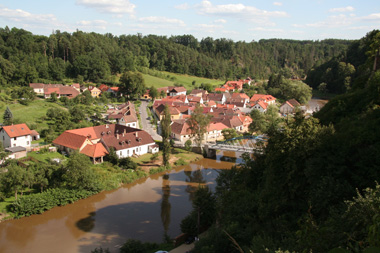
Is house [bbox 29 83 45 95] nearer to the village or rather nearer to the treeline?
A: the village

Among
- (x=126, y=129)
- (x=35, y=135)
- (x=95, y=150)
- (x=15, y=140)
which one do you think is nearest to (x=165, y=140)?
(x=95, y=150)

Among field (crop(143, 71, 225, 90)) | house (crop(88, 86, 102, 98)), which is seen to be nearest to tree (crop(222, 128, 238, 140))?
house (crop(88, 86, 102, 98))

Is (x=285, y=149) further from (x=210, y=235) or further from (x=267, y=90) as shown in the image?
(x=267, y=90)

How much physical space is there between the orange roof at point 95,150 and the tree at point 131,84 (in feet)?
95.4

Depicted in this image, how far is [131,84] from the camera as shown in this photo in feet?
188

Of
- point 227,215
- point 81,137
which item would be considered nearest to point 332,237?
point 227,215

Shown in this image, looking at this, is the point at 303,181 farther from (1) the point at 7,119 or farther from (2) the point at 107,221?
(1) the point at 7,119

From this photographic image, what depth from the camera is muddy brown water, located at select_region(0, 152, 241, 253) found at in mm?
17766

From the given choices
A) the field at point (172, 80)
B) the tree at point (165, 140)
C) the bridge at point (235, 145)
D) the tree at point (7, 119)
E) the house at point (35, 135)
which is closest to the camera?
the tree at point (165, 140)

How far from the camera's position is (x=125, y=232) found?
61.2 feet

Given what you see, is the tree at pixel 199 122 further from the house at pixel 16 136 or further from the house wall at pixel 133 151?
the house at pixel 16 136

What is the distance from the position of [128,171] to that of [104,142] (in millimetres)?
4878

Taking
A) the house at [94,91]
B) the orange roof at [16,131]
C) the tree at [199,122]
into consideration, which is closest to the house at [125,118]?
the tree at [199,122]

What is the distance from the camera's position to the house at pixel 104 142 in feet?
97.0
